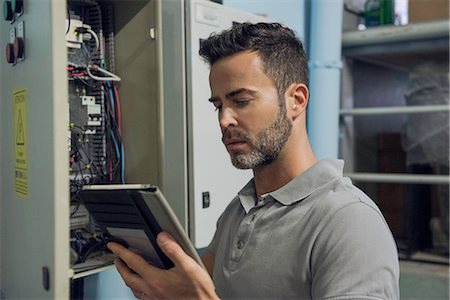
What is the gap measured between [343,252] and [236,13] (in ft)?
A: 3.70

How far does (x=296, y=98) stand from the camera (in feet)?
3.52

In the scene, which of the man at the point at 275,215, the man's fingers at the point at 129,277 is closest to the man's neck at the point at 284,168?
the man at the point at 275,215

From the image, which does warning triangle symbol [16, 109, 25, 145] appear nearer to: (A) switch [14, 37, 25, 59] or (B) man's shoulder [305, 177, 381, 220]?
(A) switch [14, 37, 25, 59]

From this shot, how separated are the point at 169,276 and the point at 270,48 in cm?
50

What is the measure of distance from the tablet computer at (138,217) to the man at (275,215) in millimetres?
17

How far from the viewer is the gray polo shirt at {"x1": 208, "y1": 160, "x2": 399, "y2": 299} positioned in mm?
825

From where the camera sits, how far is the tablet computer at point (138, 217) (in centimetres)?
83

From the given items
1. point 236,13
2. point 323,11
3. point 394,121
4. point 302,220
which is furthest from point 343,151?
point 302,220

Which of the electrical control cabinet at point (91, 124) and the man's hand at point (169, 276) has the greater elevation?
the electrical control cabinet at point (91, 124)

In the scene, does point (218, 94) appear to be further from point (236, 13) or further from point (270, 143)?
point (236, 13)

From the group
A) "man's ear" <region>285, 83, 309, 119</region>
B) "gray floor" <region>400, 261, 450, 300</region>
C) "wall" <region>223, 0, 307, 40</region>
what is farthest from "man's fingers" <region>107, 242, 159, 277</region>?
"gray floor" <region>400, 261, 450, 300</region>

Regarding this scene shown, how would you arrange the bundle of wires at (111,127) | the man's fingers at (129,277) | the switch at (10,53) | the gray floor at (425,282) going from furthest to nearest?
the gray floor at (425,282) → the bundle of wires at (111,127) → the switch at (10,53) → the man's fingers at (129,277)

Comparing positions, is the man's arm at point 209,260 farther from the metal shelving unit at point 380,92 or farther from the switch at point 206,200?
the metal shelving unit at point 380,92

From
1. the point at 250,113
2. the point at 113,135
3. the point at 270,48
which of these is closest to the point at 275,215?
the point at 250,113
